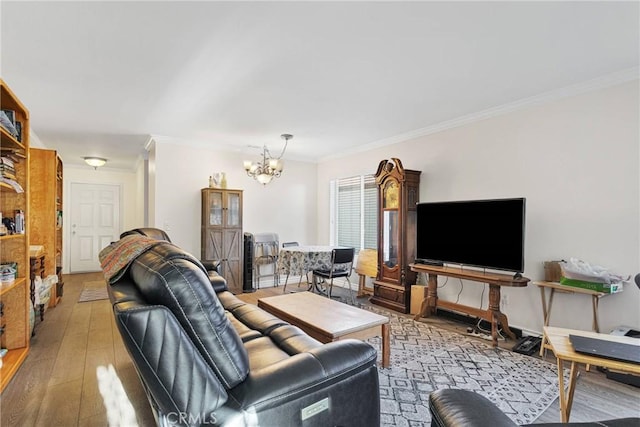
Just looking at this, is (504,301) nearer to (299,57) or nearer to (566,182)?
(566,182)

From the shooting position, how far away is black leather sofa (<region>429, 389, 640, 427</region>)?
0.97m

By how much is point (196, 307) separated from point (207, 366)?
0.73 feet

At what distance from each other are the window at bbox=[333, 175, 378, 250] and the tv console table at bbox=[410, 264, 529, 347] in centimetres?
143

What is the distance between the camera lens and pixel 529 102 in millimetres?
3305

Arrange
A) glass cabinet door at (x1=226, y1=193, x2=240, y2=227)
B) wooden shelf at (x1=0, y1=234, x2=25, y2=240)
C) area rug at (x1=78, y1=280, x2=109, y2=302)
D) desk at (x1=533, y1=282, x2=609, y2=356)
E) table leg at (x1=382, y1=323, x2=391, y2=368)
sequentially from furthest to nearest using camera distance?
glass cabinet door at (x1=226, y1=193, x2=240, y2=227)
area rug at (x1=78, y1=280, x2=109, y2=302)
desk at (x1=533, y1=282, x2=609, y2=356)
table leg at (x1=382, y1=323, x2=391, y2=368)
wooden shelf at (x1=0, y1=234, x2=25, y2=240)

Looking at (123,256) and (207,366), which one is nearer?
(207,366)

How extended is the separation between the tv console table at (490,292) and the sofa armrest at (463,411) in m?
2.29

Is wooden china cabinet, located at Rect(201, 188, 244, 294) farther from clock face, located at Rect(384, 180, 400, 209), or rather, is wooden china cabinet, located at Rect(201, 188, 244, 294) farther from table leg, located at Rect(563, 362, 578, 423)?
table leg, located at Rect(563, 362, 578, 423)

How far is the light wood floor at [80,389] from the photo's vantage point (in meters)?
1.93

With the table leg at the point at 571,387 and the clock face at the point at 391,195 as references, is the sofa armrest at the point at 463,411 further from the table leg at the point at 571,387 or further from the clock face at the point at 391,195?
the clock face at the point at 391,195

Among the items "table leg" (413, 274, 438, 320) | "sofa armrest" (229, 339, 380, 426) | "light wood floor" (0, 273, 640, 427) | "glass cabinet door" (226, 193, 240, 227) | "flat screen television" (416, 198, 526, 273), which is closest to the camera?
"sofa armrest" (229, 339, 380, 426)

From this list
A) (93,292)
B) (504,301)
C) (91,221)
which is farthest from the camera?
(91,221)

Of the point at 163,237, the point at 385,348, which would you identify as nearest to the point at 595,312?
the point at 385,348

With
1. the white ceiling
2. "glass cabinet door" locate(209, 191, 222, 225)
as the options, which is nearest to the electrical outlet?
the white ceiling
